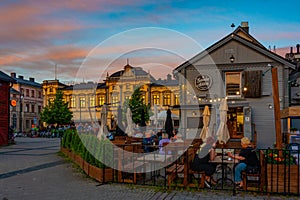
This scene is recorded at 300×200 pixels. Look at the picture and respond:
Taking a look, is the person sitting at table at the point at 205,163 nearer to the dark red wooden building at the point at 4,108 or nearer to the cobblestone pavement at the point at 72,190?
the cobblestone pavement at the point at 72,190

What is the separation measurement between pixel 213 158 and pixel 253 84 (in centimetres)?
1358

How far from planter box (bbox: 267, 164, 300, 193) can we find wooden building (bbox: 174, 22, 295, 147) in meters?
13.1

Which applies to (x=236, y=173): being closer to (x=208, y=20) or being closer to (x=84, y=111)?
(x=208, y=20)

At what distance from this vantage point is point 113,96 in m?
64.4

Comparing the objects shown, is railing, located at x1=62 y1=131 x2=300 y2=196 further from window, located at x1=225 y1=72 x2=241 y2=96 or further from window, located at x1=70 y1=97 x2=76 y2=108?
window, located at x1=70 y1=97 x2=76 y2=108

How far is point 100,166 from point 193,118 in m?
13.6

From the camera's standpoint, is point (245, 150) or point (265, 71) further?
point (265, 71)

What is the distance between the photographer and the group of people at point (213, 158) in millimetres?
8320

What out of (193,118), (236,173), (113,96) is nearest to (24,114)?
(113,96)

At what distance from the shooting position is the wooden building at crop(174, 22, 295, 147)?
69.6 feet

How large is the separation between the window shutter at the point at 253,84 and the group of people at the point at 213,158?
13.1m

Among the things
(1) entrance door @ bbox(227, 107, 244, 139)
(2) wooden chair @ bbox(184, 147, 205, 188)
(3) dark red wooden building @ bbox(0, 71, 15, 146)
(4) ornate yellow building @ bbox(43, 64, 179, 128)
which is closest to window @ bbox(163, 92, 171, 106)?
(4) ornate yellow building @ bbox(43, 64, 179, 128)

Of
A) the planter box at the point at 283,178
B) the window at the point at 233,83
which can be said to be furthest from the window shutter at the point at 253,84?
the planter box at the point at 283,178

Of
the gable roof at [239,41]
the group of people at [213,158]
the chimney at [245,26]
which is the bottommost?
the group of people at [213,158]
